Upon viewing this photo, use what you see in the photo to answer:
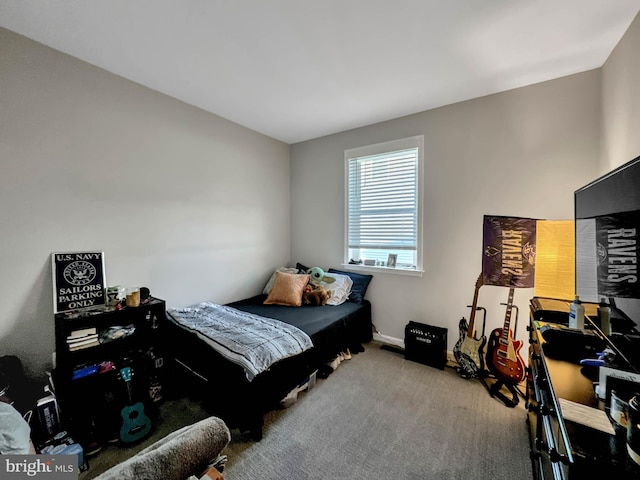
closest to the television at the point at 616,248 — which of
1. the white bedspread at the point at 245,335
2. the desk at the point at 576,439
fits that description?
the desk at the point at 576,439

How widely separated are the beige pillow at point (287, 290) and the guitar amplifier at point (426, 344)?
1.25 m

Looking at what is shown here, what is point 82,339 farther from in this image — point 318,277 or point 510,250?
point 510,250

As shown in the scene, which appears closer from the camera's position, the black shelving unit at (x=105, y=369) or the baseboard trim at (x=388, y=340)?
the black shelving unit at (x=105, y=369)

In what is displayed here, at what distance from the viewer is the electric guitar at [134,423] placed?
1.68 meters

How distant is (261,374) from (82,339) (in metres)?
1.21

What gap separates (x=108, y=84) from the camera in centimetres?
210

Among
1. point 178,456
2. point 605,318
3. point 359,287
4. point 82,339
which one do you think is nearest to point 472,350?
point 359,287

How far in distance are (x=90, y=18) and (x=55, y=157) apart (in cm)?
96

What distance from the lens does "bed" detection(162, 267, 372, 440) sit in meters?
1.71

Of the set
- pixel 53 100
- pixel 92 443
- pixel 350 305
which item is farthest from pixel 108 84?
pixel 350 305

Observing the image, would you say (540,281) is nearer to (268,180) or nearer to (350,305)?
(350,305)

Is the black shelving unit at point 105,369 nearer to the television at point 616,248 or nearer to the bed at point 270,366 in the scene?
the bed at point 270,366

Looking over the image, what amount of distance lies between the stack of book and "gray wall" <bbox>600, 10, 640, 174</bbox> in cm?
354

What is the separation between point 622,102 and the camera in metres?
1.65
